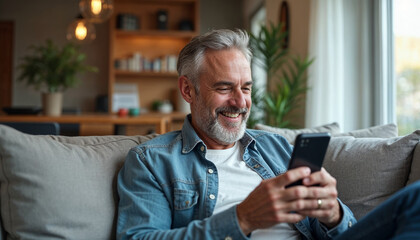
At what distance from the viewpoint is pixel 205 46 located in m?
1.53

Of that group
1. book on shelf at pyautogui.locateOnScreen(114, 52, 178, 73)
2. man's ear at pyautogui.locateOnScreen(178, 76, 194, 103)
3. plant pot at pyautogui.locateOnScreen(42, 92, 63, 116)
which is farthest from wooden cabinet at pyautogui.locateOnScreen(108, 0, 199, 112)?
man's ear at pyautogui.locateOnScreen(178, 76, 194, 103)

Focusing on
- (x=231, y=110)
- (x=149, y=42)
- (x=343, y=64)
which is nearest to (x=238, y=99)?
(x=231, y=110)

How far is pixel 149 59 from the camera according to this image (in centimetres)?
641

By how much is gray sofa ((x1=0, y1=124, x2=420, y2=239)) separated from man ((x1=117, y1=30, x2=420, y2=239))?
0.09 meters

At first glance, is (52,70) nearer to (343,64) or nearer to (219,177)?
(343,64)

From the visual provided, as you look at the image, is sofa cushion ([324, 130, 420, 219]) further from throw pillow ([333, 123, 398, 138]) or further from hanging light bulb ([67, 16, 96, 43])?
hanging light bulb ([67, 16, 96, 43])

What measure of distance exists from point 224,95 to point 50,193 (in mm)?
633

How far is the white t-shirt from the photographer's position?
134 cm

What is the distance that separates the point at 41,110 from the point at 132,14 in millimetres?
2412

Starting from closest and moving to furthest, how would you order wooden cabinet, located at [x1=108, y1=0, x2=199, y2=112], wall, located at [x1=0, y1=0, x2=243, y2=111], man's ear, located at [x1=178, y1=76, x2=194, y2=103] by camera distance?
man's ear, located at [x1=178, y1=76, x2=194, y2=103] < wooden cabinet, located at [x1=108, y1=0, x2=199, y2=112] < wall, located at [x1=0, y1=0, x2=243, y2=111]

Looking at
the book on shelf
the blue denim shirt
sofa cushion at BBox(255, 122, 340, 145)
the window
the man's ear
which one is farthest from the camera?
the book on shelf

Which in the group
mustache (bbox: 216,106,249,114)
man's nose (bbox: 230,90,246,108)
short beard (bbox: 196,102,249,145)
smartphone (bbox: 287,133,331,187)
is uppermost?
man's nose (bbox: 230,90,246,108)

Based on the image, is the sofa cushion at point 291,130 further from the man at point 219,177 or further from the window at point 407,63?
the window at point 407,63

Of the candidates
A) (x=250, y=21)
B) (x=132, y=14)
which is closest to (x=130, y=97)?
(x=132, y=14)
